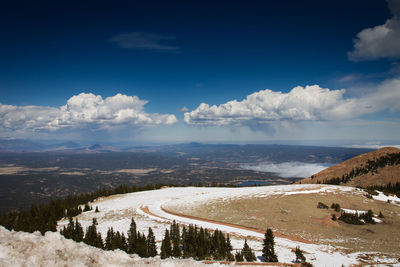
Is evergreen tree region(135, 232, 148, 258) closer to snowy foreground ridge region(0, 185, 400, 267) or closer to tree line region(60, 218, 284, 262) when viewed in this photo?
tree line region(60, 218, 284, 262)

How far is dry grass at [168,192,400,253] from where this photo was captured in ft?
116

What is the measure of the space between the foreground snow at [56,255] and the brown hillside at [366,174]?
406 feet

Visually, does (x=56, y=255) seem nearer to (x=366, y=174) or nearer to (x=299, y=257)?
(x=299, y=257)

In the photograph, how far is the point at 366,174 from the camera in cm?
11131

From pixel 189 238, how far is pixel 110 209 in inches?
1620

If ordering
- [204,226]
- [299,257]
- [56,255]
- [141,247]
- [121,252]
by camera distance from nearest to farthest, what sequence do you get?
[56,255]
[121,252]
[299,257]
[141,247]
[204,226]

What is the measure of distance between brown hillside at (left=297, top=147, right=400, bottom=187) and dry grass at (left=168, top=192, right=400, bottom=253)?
182 feet

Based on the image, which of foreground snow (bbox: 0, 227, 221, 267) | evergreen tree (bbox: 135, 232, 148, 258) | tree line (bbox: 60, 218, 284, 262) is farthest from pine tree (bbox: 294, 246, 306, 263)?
foreground snow (bbox: 0, 227, 221, 267)

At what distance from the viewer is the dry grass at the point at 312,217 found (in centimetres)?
3547

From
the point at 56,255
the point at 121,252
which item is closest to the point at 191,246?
the point at 121,252

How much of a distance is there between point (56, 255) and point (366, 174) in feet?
455

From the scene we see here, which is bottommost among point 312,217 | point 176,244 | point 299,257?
point 312,217

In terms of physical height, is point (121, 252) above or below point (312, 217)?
above

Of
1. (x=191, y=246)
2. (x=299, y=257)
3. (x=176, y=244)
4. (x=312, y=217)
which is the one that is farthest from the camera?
(x=312, y=217)
